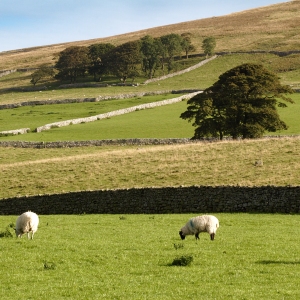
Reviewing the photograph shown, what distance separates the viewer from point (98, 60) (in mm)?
148250

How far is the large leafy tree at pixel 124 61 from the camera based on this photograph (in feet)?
447

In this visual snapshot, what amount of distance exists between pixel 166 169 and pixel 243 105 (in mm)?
16076

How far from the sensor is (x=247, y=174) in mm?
38781

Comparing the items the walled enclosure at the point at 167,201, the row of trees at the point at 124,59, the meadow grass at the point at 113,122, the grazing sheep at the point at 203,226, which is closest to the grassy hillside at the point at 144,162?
the meadow grass at the point at 113,122

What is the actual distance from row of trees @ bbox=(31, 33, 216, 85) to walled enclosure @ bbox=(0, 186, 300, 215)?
99662 mm

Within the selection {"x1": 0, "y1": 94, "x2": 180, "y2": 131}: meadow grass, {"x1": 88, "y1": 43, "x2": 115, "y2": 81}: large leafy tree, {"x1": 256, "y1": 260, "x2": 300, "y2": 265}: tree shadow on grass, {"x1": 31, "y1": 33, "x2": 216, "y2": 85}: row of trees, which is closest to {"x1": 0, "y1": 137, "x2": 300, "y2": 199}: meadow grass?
{"x1": 256, "y1": 260, "x2": 300, "y2": 265}: tree shadow on grass

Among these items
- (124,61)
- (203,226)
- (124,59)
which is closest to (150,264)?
(203,226)

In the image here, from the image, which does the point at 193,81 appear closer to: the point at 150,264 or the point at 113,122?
the point at 113,122

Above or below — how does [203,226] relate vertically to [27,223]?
below

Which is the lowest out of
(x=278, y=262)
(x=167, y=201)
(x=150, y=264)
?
(x=167, y=201)

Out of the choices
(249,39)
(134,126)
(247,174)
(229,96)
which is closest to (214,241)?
(247,174)

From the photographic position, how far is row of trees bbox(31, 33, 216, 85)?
451 ft

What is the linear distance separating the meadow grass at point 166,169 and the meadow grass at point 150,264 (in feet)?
38.8

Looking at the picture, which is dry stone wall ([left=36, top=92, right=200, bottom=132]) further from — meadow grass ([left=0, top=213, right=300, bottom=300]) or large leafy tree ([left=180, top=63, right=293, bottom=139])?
meadow grass ([left=0, top=213, right=300, bottom=300])
